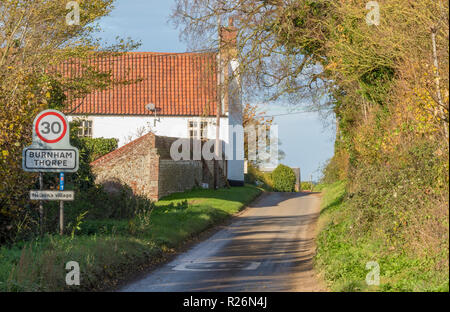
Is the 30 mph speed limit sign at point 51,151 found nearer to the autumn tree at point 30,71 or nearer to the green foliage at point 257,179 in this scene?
the autumn tree at point 30,71

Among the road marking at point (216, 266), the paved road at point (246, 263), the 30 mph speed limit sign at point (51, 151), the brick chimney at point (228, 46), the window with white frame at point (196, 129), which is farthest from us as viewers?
the window with white frame at point (196, 129)

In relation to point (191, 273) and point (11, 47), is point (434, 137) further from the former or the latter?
point (11, 47)

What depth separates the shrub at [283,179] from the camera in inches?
2306

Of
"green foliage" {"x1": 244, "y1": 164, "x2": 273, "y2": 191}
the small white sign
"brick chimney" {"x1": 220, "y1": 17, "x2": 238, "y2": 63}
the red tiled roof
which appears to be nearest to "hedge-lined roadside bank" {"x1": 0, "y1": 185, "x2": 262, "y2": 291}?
the small white sign

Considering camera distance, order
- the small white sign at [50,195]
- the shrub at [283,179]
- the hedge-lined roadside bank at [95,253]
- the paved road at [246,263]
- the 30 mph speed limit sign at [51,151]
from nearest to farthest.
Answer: the hedge-lined roadside bank at [95,253] < the paved road at [246,263] < the small white sign at [50,195] < the 30 mph speed limit sign at [51,151] < the shrub at [283,179]

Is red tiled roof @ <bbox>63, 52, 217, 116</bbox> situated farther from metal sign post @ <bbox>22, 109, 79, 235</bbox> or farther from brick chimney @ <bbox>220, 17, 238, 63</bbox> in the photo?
metal sign post @ <bbox>22, 109, 79, 235</bbox>

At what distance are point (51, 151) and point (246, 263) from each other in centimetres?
507

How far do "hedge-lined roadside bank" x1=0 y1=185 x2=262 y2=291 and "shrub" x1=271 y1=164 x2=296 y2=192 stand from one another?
37.7 metres

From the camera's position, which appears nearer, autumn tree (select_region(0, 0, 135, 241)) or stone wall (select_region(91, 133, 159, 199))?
autumn tree (select_region(0, 0, 135, 241))

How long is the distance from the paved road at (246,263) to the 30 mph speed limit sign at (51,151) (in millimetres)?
2834

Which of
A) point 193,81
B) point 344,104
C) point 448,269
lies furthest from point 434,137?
point 193,81

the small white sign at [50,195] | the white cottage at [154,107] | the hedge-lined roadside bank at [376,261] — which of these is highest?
the white cottage at [154,107]

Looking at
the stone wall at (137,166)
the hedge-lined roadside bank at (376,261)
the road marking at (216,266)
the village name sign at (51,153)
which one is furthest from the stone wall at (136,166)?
the village name sign at (51,153)

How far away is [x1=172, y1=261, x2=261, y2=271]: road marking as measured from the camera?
13.3m
